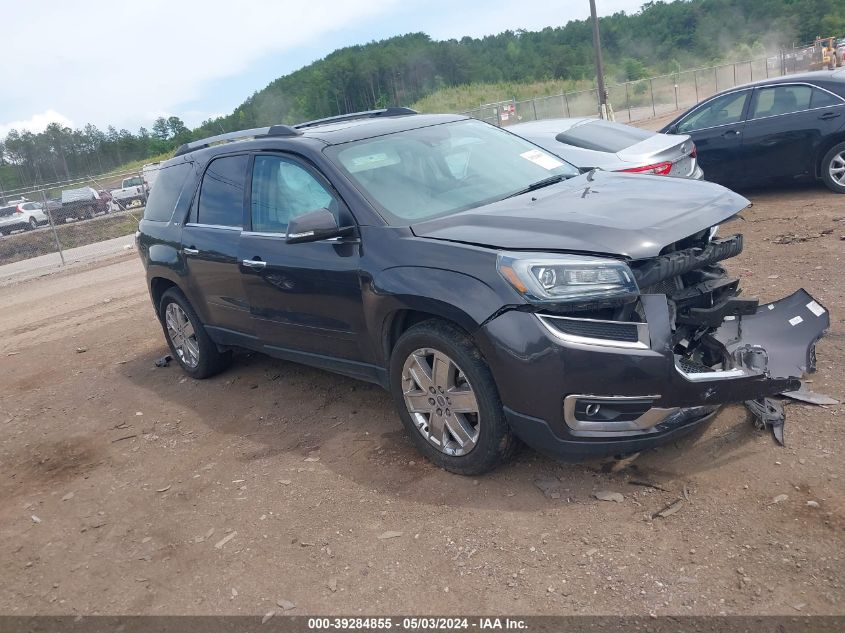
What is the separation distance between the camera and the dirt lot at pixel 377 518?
3074 mm

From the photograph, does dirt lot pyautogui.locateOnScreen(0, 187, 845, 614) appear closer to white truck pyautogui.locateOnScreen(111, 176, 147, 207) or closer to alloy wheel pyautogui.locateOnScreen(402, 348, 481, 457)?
alloy wheel pyautogui.locateOnScreen(402, 348, 481, 457)

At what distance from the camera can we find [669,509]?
3477mm

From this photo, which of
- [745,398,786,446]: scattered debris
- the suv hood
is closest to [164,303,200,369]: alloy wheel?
the suv hood

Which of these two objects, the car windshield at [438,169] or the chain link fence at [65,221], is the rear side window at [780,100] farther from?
the chain link fence at [65,221]

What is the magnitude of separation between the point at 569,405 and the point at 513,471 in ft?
2.29

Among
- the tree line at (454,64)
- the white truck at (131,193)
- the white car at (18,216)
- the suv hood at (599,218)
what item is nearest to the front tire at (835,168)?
the suv hood at (599,218)

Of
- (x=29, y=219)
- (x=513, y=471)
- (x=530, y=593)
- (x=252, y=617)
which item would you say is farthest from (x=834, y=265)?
(x=29, y=219)

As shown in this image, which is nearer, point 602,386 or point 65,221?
point 602,386

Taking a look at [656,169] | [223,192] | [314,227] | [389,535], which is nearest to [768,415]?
[389,535]

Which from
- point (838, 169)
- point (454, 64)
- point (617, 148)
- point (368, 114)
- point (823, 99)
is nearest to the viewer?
point (368, 114)

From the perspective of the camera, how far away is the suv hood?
142 inches

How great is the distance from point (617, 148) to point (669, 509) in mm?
5761

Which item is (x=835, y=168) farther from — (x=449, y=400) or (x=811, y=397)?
(x=449, y=400)

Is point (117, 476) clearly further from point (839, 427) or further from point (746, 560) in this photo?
point (839, 427)
